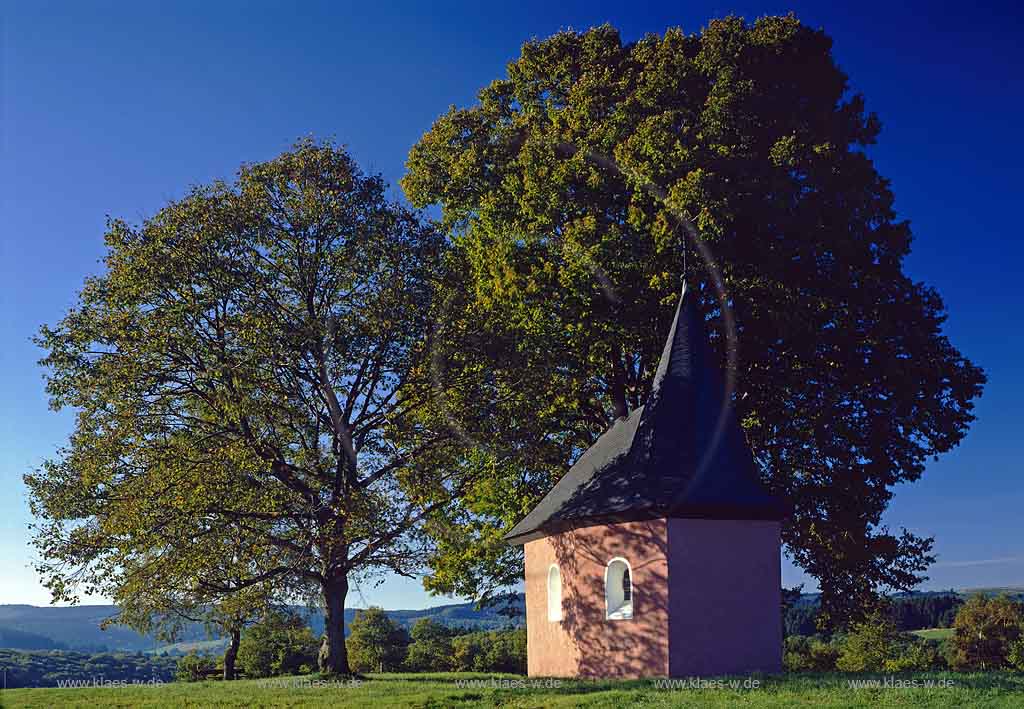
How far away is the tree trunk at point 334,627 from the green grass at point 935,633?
80263 millimetres

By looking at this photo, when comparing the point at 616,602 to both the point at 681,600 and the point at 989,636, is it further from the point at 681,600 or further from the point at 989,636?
the point at 989,636

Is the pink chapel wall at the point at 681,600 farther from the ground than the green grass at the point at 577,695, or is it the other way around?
the pink chapel wall at the point at 681,600

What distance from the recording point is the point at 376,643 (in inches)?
2003

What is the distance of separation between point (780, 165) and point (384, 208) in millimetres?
11820

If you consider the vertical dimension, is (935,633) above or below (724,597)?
below

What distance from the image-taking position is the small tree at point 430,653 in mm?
48156

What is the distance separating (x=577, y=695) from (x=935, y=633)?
9205 cm

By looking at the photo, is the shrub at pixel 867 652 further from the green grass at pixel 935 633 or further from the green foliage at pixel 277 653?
the green foliage at pixel 277 653

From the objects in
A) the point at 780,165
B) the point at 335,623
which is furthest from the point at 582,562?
the point at 780,165

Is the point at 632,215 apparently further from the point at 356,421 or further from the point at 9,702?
the point at 9,702

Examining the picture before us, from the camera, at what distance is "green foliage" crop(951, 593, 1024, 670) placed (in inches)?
2515

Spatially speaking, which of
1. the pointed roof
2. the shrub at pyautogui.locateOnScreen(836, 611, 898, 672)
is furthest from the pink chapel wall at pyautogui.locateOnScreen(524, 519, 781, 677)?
the shrub at pyautogui.locateOnScreen(836, 611, 898, 672)

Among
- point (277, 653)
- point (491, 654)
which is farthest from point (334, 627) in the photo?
point (277, 653)

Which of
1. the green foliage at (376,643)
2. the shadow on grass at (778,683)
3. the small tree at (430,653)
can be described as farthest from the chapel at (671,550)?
the small tree at (430,653)
